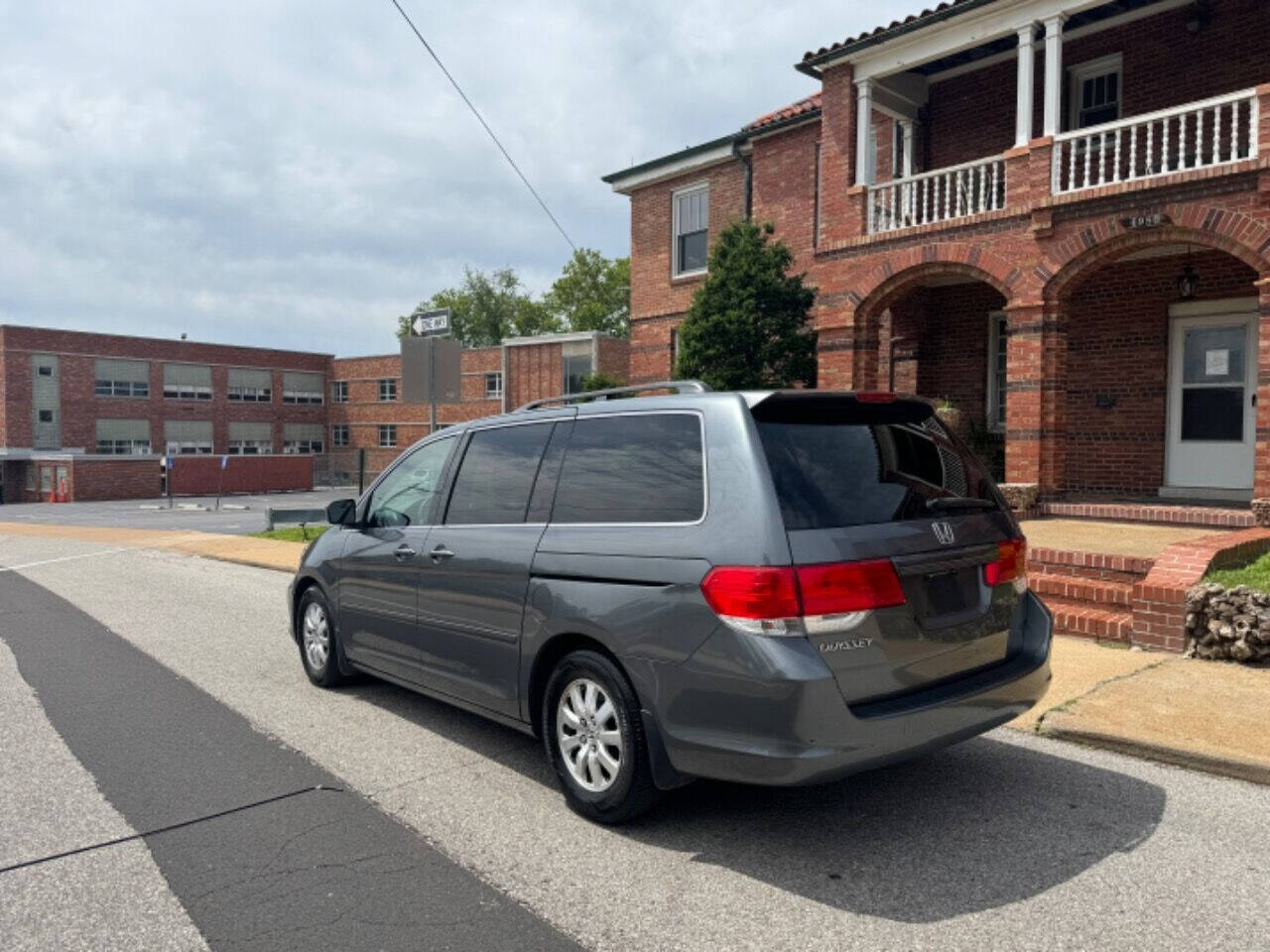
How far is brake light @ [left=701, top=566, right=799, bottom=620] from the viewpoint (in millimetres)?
3351

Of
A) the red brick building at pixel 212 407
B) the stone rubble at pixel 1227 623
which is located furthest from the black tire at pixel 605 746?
the red brick building at pixel 212 407

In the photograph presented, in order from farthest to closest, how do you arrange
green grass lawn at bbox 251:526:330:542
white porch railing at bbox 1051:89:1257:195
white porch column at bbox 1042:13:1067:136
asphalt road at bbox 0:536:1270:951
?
green grass lawn at bbox 251:526:330:542
white porch column at bbox 1042:13:1067:136
white porch railing at bbox 1051:89:1257:195
asphalt road at bbox 0:536:1270:951

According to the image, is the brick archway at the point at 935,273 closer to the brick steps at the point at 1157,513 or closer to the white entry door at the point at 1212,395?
the white entry door at the point at 1212,395

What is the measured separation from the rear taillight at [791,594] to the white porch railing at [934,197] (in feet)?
33.2

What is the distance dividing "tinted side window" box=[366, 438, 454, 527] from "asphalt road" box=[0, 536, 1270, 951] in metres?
1.24

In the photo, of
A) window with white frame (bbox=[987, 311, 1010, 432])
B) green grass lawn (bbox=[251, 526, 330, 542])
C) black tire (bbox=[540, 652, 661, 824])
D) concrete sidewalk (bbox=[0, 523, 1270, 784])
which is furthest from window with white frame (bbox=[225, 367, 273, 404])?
black tire (bbox=[540, 652, 661, 824])

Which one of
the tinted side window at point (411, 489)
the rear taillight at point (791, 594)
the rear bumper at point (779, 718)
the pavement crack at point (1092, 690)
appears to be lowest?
the pavement crack at point (1092, 690)

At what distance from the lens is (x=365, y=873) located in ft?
11.5

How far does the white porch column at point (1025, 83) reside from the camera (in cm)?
1154

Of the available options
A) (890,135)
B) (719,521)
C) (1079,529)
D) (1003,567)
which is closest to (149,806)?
(719,521)

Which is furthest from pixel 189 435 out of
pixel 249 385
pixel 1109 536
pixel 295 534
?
pixel 1109 536

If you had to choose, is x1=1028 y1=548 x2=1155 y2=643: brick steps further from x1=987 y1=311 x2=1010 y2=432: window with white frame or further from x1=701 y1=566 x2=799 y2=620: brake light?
x1=987 y1=311 x2=1010 y2=432: window with white frame

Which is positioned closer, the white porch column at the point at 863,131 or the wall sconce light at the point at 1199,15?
the wall sconce light at the point at 1199,15

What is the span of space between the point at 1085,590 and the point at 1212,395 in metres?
5.85
